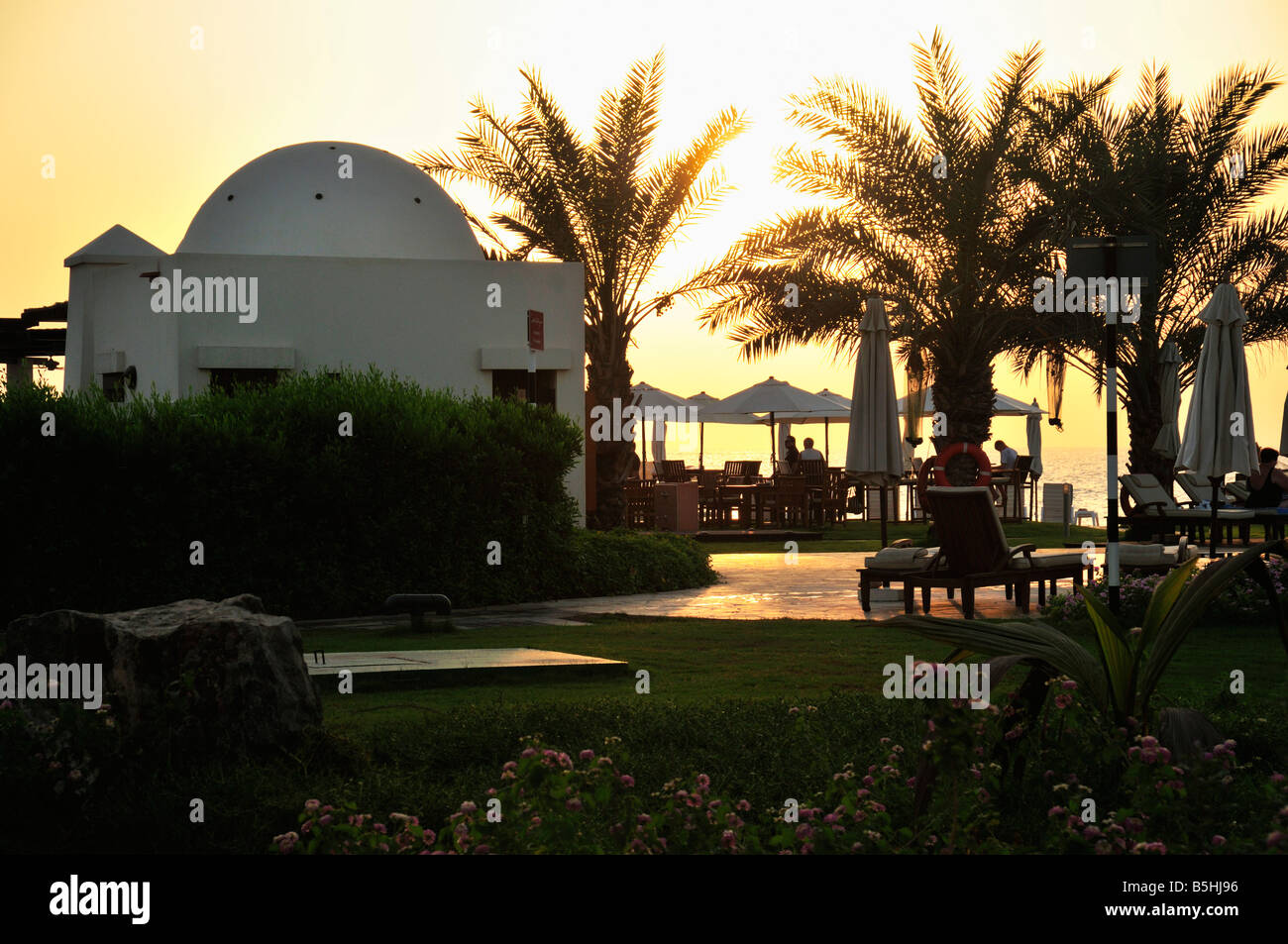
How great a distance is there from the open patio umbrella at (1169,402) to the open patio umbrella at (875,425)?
28.7 ft

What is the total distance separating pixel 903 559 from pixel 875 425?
434 centimetres

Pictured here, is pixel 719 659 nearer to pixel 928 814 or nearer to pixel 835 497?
pixel 928 814

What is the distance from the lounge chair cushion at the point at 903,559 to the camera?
40.4ft

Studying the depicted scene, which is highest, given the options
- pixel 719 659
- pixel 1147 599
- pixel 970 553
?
pixel 970 553

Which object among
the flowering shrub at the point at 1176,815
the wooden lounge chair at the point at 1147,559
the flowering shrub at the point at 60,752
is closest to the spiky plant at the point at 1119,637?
the flowering shrub at the point at 1176,815

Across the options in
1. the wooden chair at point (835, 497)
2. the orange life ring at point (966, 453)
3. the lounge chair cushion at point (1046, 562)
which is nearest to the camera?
the lounge chair cushion at point (1046, 562)

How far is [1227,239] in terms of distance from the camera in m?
24.5

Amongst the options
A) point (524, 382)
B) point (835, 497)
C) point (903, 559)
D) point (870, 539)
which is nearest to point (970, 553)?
point (903, 559)

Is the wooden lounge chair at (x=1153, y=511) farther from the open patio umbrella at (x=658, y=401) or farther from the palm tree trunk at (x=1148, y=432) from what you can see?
the open patio umbrella at (x=658, y=401)

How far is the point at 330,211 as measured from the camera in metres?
23.0

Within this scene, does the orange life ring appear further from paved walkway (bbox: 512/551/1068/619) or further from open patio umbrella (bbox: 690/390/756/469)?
open patio umbrella (bbox: 690/390/756/469)

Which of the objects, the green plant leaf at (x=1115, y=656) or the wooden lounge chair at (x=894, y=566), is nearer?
the green plant leaf at (x=1115, y=656)

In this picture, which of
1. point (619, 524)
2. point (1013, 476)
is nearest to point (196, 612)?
point (619, 524)

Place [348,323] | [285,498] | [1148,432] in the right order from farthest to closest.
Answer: [1148,432] < [348,323] < [285,498]
